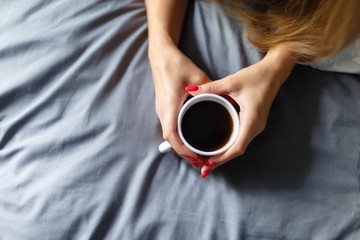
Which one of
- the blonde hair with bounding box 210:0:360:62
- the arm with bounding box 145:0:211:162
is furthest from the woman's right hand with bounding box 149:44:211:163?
the blonde hair with bounding box 210:0:360:62

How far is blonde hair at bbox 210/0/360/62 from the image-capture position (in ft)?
2.16

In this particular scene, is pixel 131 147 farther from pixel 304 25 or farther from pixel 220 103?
pixel 304 25

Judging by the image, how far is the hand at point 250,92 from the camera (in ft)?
1.90

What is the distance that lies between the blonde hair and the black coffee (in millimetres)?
254

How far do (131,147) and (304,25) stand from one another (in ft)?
1.67

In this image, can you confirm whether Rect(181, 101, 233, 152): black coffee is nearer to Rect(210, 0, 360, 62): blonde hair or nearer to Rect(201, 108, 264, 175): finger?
Rect(201, 108, 264, 175): finger

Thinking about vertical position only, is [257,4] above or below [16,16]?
below

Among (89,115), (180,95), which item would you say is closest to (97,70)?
(89,115)

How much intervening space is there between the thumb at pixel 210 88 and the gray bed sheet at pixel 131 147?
0.12 m

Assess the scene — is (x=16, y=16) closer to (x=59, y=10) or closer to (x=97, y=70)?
(x=59, y=10)

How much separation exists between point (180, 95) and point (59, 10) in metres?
0.41

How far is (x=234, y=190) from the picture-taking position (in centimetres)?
63

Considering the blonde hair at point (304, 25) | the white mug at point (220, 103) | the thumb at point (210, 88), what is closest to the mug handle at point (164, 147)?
the white mug at point (220, 103)

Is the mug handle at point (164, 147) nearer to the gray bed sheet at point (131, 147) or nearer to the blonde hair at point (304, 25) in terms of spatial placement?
the gray bed sheet at point (131, 147)
